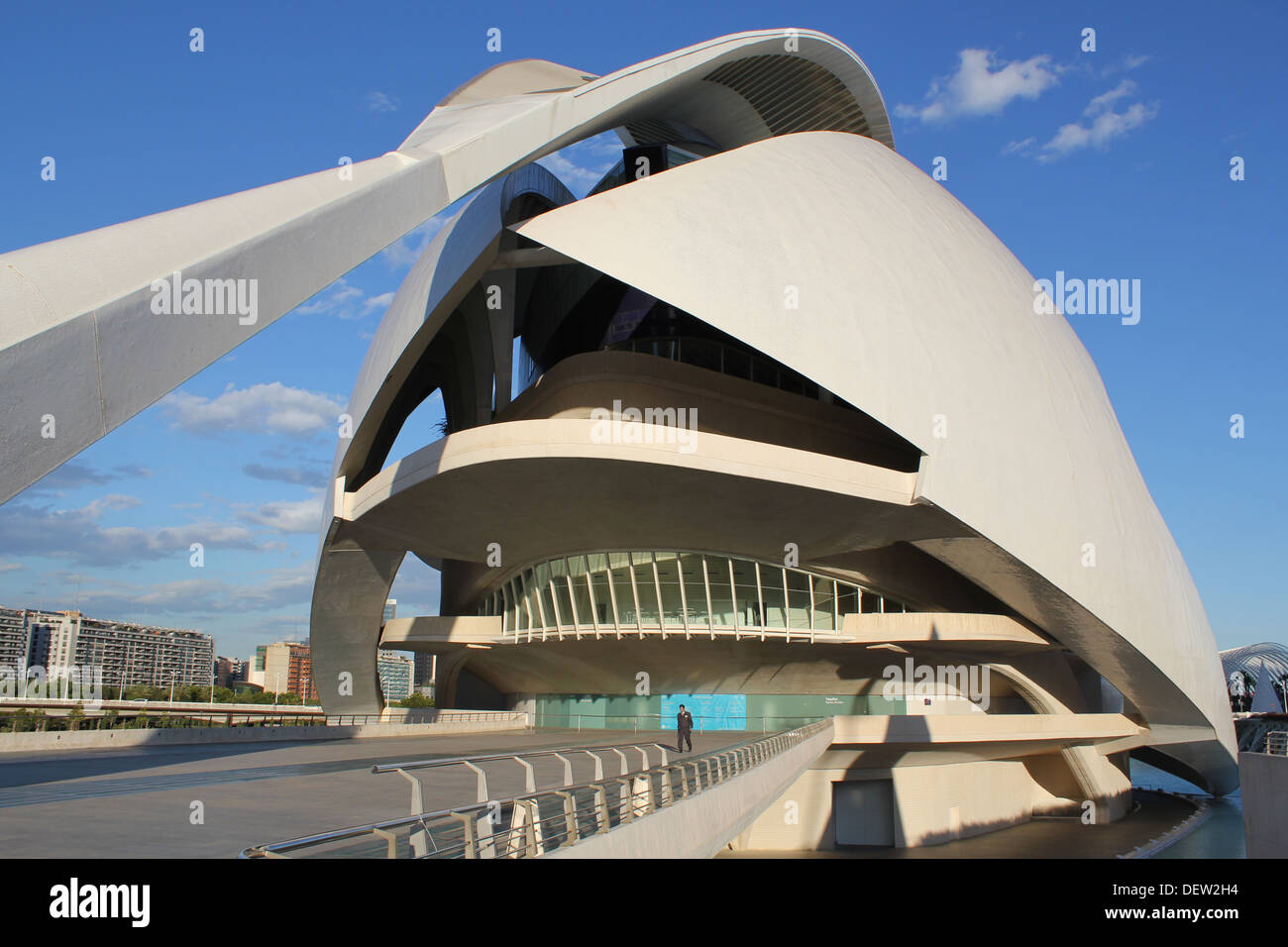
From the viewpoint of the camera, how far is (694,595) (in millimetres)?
23766

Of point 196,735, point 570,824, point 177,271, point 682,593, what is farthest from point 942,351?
point 177,271

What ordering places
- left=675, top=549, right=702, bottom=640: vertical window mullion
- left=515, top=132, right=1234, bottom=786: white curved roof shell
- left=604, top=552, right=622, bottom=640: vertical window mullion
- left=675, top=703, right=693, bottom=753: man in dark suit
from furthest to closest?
left=604, top=552, right=622, bottom=640: vertical window mullion, left=675, top=549, right=702, bottom=640: vertical window mullion, left=515, top=132, right=1234, bottom=786: white curved roof shell, left=675, top=703, right=693, bottom=753: man in dark suit

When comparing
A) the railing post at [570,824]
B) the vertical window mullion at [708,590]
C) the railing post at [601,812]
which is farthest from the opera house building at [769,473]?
the railing post at [570,824]

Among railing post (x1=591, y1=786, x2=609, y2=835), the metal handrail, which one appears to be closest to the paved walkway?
the metal handrail

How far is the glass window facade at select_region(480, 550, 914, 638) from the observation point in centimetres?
2364

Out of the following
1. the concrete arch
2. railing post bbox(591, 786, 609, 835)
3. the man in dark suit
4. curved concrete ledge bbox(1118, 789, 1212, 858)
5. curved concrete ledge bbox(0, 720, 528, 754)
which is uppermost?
the concrete arch

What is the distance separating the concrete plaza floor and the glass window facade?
8.80 metres

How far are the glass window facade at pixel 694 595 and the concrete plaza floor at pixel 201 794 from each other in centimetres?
880

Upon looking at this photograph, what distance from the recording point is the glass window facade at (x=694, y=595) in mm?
23641

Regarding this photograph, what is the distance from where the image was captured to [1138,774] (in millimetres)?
64312

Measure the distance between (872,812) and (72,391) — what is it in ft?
74.4

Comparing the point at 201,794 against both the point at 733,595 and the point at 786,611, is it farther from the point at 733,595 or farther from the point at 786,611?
the point at 786,611

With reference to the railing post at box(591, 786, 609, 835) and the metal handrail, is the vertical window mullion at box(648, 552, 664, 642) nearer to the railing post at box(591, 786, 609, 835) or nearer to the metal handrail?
the metal handrail

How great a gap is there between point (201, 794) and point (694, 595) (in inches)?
632
